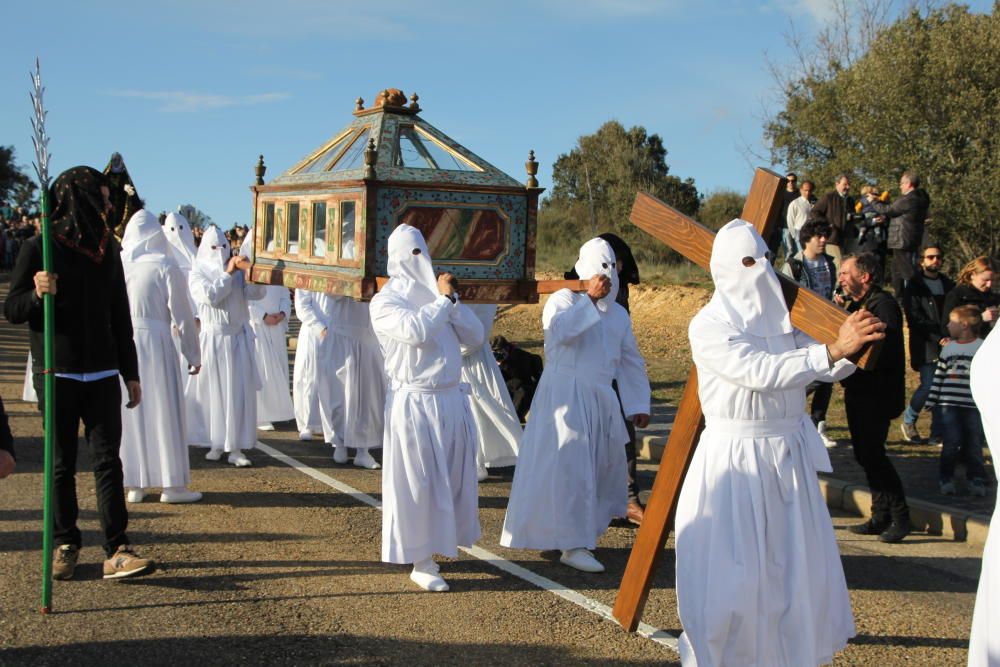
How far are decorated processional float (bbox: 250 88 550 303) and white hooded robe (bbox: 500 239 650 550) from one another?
1.77 feet

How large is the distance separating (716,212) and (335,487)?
25629 millimetres

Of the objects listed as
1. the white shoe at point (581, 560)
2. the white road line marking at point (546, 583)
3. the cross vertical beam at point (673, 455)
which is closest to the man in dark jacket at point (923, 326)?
the white shoe at point (581, 560)

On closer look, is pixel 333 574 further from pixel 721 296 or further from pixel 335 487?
pixel 721 296

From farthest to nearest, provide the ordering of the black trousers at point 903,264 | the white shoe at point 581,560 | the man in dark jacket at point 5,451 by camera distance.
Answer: the black trousers at point 903,264 < the white shoe at point 581,560 < the man in dark jacket at point 5,451

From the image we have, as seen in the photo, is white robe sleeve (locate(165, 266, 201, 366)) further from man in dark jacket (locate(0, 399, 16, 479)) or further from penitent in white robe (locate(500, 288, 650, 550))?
man in dark jacket (locate(0, 399, 16, 479))

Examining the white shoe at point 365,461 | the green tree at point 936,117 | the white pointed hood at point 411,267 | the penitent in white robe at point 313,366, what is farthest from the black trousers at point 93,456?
the green tree at point 936,117

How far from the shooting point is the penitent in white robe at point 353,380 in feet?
32.5

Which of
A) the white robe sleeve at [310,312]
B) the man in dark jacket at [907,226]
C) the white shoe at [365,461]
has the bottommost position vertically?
the white shoe at [365,461]

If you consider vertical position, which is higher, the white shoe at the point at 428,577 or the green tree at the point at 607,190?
the green tree at the point at 607,190

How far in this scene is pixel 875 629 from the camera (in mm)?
5559

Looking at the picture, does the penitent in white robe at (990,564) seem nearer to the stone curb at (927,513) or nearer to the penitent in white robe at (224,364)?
the stone curb at (927,513)

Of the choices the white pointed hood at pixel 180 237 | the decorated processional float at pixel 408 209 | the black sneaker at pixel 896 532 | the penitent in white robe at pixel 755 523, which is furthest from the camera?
the white pointed hood at pixel 180 237

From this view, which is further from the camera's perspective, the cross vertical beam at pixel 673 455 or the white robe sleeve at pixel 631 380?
the white robe sleeve at pixel 631 380

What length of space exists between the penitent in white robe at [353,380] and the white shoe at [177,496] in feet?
6.52
